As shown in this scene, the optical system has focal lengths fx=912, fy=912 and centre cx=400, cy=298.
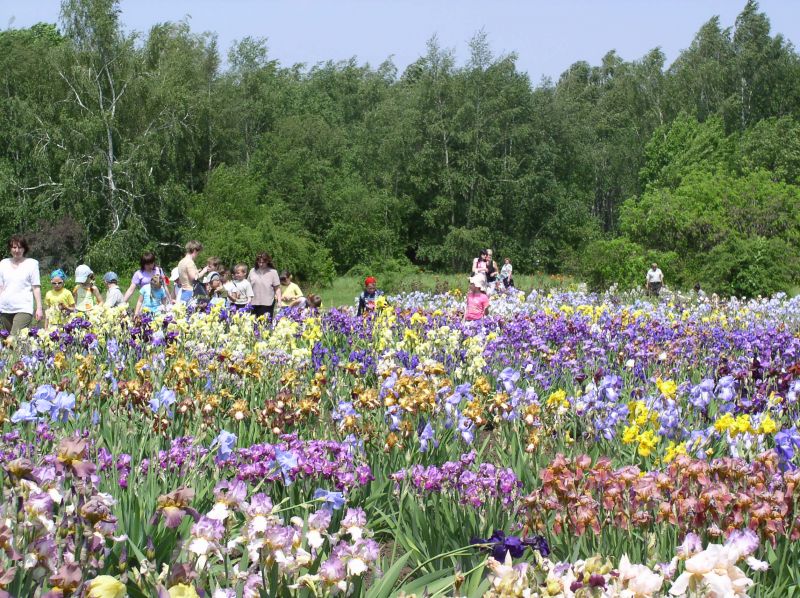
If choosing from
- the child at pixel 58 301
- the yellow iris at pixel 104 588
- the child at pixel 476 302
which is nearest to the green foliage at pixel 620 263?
the child at pixel 476 302

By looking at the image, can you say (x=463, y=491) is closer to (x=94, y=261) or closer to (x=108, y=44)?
(x=94, y=261)

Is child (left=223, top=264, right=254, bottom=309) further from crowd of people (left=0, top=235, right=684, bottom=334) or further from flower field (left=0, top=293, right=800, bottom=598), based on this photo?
flower field (left=0, top=293, right=800, bottom=598)

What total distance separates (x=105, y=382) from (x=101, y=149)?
86.5ft

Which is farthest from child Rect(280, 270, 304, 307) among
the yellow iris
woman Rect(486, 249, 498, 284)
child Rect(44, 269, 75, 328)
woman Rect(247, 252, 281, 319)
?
the yellow iris

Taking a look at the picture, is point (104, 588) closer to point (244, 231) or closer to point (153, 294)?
point (153, 294)

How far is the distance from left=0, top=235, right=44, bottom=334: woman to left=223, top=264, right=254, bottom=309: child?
229 centimetres

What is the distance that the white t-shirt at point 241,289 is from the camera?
10.0m

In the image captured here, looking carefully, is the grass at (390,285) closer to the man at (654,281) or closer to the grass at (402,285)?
the grass at (402,285)

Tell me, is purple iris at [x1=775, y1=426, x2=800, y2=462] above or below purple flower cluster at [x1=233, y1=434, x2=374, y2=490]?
below

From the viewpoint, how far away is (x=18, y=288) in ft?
27.0

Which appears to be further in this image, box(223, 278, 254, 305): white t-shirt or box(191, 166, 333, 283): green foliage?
box(191, 166, 333, 283): green foliage

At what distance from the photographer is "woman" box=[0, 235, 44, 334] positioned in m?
8.23

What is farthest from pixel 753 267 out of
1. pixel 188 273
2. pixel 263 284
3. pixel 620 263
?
pixel 188 273

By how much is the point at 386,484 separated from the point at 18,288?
538cm
